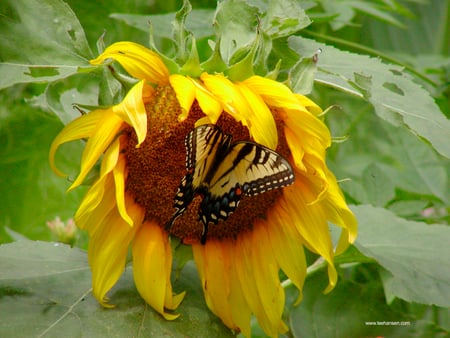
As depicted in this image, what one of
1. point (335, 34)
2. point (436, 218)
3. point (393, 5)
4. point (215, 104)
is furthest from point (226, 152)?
Answer: point (335, 34)

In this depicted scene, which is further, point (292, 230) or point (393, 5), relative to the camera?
point (393, 5)

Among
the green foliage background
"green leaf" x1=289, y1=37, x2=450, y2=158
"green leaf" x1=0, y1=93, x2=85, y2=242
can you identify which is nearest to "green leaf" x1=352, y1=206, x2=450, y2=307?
the green foliage background

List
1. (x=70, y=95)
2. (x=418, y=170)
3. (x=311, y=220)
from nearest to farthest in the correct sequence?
(x=311, y=220), (x=70, y=95), (x=418, y=170)

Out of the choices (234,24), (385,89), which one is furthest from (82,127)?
(385,89)

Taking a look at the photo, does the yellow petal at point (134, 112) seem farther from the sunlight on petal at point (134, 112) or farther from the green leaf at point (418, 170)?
the green leaf at point (418, 170)

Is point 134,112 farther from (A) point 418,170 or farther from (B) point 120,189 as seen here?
(A) point 418,170

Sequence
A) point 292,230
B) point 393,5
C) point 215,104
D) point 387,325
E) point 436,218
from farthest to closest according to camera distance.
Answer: point 393,5 < point 436,218 < point 387,325 < point 292,230 < point 215,104

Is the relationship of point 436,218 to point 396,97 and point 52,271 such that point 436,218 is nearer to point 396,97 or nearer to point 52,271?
point 396,97
